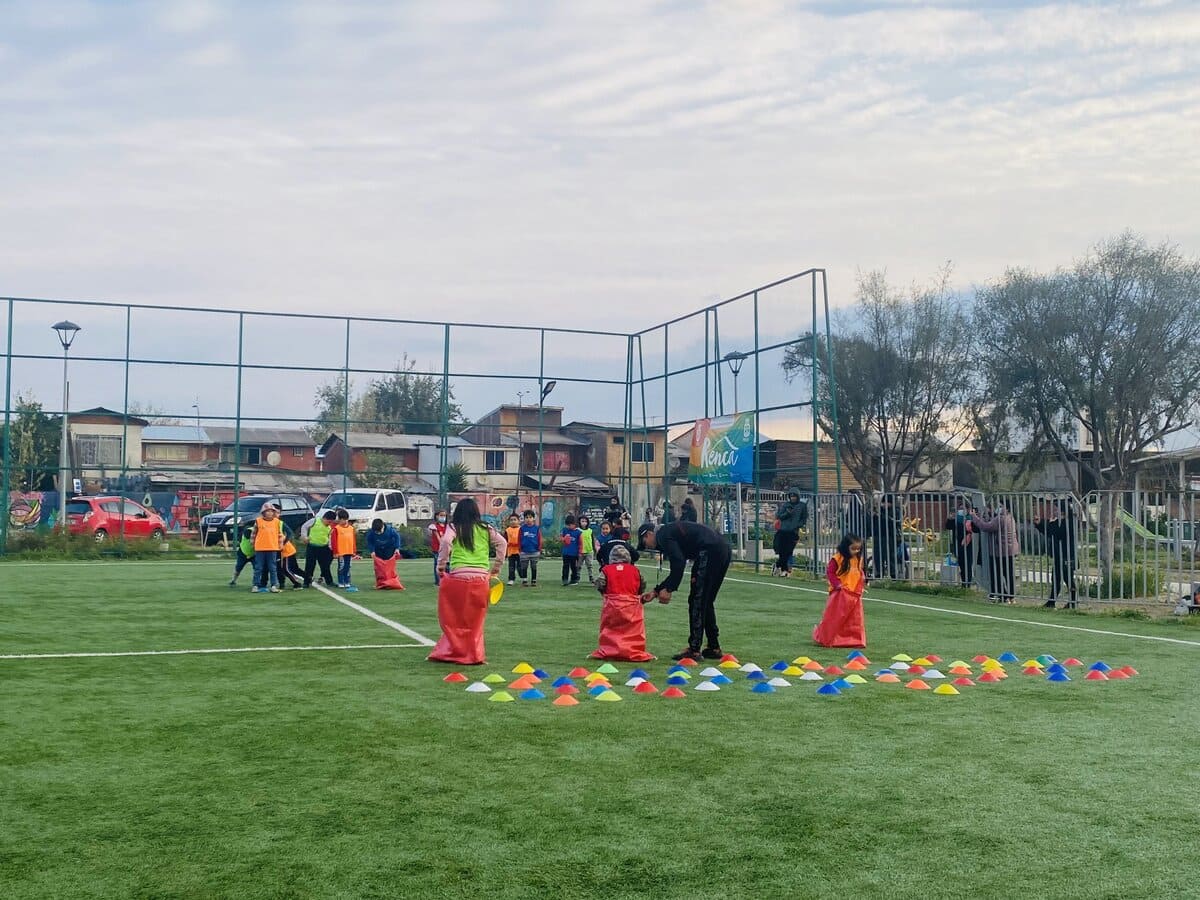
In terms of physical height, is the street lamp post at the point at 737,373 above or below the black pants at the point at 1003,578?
above

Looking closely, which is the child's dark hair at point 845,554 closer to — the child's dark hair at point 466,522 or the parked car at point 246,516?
the child's dark hair at point 466,522

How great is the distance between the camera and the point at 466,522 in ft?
38.8

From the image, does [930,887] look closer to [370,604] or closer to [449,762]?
[449,762]

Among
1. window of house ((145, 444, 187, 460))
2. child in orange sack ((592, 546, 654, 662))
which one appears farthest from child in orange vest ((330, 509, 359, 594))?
window of house ((145, 444, 187, 460))

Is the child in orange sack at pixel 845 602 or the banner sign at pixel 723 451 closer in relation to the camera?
the child in orange sack at pixel 845 602

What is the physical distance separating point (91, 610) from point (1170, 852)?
1505 centimetres

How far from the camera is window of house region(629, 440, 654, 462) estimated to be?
35125mm

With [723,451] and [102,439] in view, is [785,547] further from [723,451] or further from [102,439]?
[102,439]

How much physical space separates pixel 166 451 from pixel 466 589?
79.7 ft

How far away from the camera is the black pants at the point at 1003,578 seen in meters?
20.1

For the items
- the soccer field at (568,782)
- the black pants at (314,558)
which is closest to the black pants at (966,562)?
the soccer field at (568,782)

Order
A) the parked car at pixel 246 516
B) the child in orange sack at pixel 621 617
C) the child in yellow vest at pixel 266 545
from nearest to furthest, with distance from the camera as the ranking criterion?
the child in orange sack at pixel 621 617
the child in yellow vest at pixel 266 545
the parked car at pixel 246 516

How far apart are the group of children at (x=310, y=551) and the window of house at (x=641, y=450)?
45.4 feet

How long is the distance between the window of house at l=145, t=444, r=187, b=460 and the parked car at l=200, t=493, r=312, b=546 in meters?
1.95
